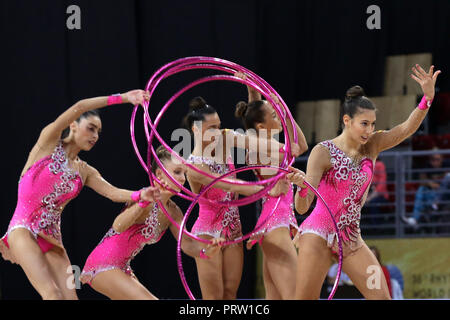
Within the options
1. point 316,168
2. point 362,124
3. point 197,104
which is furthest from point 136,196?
point 362,124

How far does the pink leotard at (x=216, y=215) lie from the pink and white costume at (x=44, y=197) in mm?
864

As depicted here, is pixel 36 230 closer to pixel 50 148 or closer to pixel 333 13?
pixel 50 148

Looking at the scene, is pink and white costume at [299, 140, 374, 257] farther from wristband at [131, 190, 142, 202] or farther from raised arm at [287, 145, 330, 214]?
wristband at [131, 190, 142, 202]

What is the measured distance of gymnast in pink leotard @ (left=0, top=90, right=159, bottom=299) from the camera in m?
3.99

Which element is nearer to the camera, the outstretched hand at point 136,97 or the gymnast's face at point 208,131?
the outstretched hand at point 136,97

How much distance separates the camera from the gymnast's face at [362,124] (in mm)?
4148

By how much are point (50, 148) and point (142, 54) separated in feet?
9.33

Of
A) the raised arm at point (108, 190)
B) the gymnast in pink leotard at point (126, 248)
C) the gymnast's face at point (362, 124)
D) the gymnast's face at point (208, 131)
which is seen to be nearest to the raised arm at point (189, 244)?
the gymnast in pink leotard at point (126, 248)

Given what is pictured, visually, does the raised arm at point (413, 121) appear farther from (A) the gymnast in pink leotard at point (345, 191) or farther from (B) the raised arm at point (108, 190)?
(B) the raised arm at point (108, 190)

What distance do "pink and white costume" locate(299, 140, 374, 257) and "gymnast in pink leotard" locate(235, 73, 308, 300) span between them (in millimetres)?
261

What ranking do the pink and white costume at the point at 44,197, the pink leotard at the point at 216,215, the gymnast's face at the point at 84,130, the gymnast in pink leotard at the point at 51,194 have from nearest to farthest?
the gymnast in pink leotard at the point at 51,194
the pink and white costume at the point at 44,197
the gymnast's face at the point at 84,130
the pink leotard at the point at 216,215

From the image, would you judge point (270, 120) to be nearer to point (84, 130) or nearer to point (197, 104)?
point (197, 104)

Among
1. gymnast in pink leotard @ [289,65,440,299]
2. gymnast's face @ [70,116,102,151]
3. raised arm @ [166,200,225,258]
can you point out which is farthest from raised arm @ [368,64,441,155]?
gymnast's face @ [70,116,102,151]
